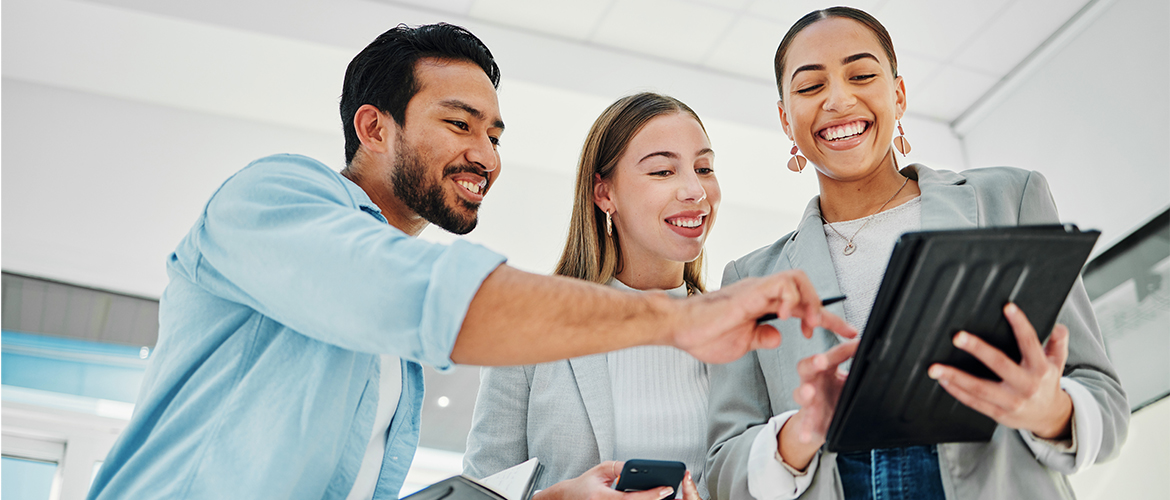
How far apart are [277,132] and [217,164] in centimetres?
34

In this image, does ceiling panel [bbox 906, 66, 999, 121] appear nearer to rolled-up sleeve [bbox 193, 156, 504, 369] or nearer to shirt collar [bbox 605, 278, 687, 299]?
shirt collar [bbox 605, 278, 687, 299]

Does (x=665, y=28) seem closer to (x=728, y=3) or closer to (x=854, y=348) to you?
(x=728, y=3)

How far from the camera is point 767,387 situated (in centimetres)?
145

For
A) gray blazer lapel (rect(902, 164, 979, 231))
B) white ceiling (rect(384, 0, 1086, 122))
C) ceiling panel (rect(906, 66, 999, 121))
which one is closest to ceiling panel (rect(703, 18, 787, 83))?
white ceiling (rect(384, 0, 1086, 122))

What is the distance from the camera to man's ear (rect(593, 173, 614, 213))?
2119 millimetres

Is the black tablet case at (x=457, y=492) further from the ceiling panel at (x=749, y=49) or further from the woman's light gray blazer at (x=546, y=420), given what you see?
the ceiling panel at (x=749, y=49)

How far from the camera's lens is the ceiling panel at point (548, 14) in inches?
154

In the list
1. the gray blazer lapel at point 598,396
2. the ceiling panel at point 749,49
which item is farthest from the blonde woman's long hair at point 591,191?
the ceiling panel at point 749,49

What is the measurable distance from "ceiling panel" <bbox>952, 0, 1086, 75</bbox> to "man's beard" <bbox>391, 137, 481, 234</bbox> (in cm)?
335

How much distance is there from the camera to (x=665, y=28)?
13.3 ft

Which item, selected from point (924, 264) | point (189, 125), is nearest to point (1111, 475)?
point (924, 264)

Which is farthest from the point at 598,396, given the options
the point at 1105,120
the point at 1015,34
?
the point at 1015,34

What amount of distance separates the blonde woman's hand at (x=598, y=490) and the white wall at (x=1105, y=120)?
3.19 meters

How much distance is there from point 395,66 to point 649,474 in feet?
3.62
